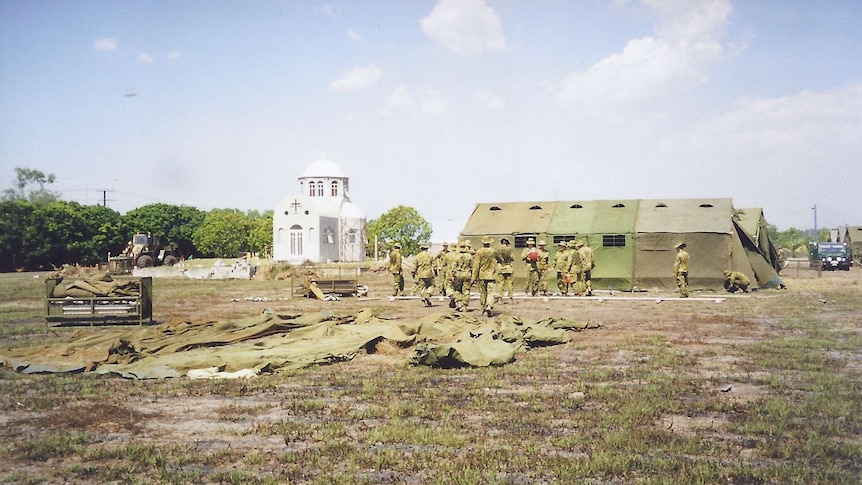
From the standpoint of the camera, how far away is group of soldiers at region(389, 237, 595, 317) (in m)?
17.8

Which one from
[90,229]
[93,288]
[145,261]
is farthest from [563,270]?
[90,229]

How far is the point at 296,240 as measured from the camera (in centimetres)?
6631

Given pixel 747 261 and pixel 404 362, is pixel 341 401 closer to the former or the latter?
pixel 404 362

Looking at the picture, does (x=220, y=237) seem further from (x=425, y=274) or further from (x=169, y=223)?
(x=425, y=274)

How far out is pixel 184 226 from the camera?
84.6 meters

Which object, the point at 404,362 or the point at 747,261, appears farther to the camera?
the point at 747,261

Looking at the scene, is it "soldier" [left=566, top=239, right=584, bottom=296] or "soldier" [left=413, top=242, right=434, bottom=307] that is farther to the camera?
"soldier" [left=566, top=239, right=584, bottom=296]

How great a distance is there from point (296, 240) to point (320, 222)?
2.79m

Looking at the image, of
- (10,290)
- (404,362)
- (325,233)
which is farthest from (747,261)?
(325,233)

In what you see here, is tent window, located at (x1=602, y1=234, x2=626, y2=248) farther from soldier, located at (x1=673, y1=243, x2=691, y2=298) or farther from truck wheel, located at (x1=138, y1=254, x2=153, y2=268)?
truck wheel, located at (x1=138, y1=254, x2=153, y2=268)

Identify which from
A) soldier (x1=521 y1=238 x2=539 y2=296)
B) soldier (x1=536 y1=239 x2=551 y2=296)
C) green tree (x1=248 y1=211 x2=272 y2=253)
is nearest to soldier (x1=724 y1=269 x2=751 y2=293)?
soldier (x1=536 y1=239 x2=551 y2=296)

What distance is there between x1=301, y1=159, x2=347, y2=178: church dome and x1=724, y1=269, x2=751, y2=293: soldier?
2250 inches

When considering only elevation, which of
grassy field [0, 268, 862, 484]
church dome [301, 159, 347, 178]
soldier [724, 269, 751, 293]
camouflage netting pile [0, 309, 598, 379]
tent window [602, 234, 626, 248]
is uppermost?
church dome [301, 159, 347, 178]

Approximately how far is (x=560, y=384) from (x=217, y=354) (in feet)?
17.1
